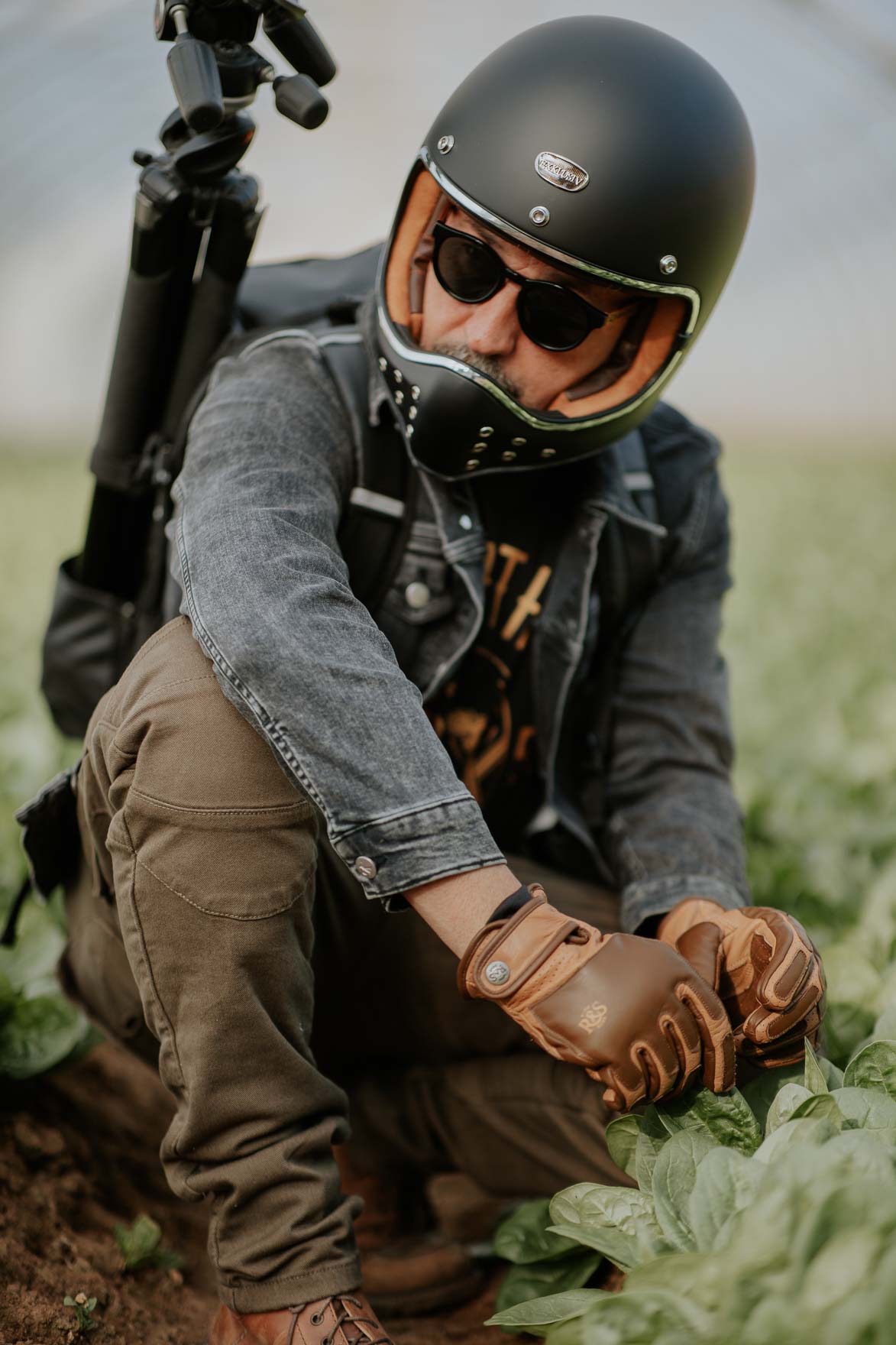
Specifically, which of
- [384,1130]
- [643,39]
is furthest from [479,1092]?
[643,39]

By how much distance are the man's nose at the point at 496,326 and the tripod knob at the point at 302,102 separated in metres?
0.49

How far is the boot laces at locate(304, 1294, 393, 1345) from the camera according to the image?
164 cm

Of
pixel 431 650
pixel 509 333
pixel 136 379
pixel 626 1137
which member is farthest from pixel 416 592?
pixel 626 1137

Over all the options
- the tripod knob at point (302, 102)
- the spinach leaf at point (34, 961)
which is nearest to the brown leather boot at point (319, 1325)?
the spinach leaf at point (34, 961)

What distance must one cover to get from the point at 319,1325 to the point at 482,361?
1490 millimetres

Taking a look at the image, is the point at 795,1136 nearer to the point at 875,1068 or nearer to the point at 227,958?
the point at 875,1068

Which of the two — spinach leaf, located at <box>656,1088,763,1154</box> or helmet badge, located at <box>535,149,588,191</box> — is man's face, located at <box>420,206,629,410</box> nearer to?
helmet badge, located at <box>535,149,588,191</box>

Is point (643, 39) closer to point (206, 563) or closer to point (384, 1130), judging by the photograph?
point (206, 563)

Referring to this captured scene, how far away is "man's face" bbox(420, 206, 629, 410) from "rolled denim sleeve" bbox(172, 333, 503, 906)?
461 mm

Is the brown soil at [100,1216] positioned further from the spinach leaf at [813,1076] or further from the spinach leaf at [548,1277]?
the spinach leaf at [813,1076]

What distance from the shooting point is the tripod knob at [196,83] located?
205 centimetres

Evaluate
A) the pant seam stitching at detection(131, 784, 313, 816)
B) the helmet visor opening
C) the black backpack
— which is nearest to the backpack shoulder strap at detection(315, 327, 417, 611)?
the black backpack

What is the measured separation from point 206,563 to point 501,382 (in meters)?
0.64

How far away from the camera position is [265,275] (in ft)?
8.96
